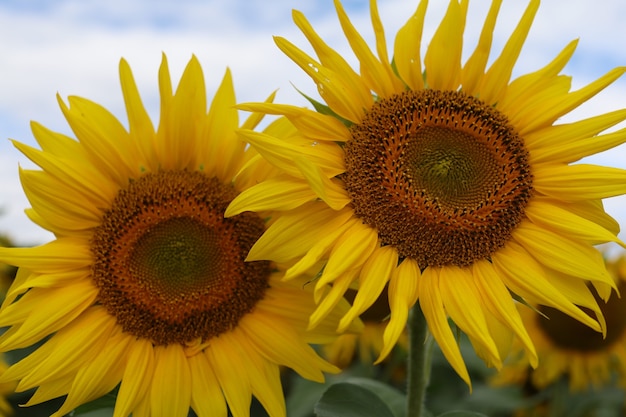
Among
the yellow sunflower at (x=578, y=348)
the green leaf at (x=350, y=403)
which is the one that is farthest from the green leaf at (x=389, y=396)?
the yellow sunflower at (x=578, y=348)

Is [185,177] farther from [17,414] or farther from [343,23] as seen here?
[17,414]

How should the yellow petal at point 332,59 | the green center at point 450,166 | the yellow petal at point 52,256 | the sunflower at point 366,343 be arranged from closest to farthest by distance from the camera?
the yellow petal at point 332,59 < the green center at point 450,166 < the yellow petal at point 52,256 < the sunflower at point 366,343

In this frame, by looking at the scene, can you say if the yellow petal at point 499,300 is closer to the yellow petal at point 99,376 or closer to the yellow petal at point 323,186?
the yellow petal at point 323,186

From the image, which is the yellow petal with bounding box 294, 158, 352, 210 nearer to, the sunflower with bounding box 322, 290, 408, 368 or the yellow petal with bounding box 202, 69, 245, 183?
the yellow petal with bounding box 202, 69, 245, 183

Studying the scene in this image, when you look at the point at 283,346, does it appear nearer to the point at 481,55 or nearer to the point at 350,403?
the point at 350,403

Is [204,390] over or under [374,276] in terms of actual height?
under

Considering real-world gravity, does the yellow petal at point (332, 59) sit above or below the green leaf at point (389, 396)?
above

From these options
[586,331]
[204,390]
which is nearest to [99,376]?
[204,390]
